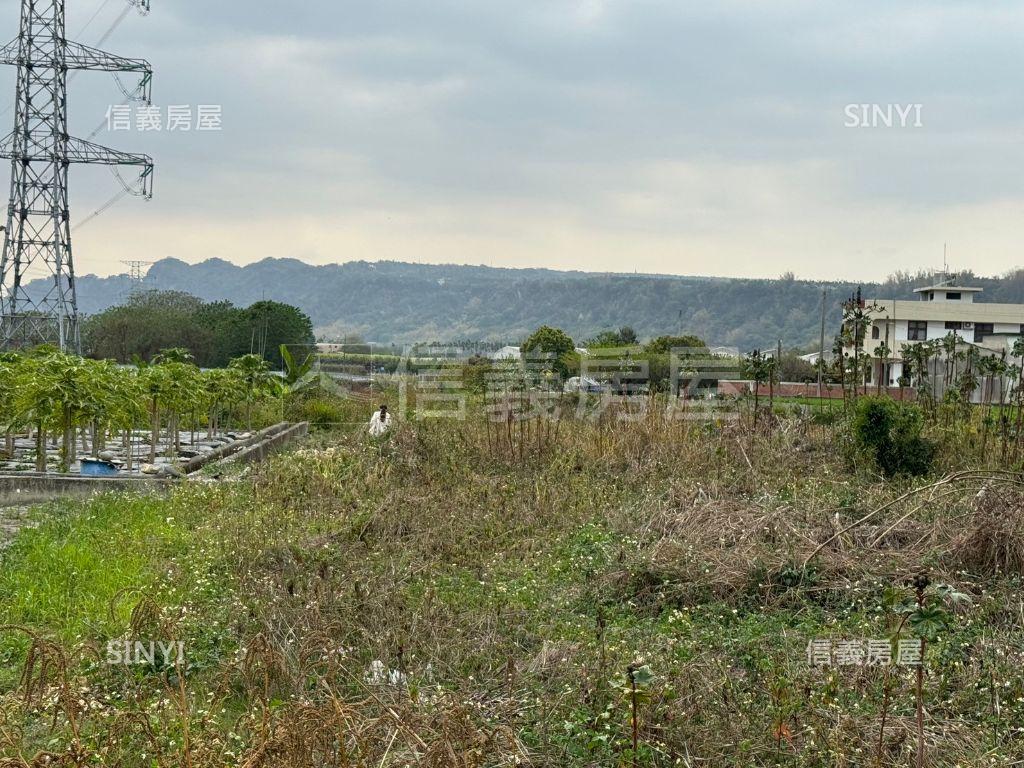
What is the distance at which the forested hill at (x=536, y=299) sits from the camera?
7788 centimetres

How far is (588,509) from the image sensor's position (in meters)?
8.82

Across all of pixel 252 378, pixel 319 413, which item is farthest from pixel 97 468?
pixel 319 413

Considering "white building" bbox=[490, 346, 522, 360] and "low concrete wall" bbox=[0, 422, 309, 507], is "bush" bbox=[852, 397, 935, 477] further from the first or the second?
"white building" bbox=[490, 346, 522, 360]

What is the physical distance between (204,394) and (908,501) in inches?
421

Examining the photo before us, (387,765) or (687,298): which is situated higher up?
(687,298)

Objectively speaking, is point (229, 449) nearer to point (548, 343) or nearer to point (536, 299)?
point (548, 343)

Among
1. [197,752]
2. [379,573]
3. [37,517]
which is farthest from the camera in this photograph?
[37,517]

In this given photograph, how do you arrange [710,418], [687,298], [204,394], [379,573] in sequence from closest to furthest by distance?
[379,573] < [710,418] < [204,394] < [687,298]

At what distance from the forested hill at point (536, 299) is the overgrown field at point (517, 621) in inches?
2327

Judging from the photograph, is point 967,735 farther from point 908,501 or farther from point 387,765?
point 908,501

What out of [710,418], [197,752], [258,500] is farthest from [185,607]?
[710,418]

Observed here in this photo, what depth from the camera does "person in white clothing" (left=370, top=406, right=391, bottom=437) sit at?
13137 mm

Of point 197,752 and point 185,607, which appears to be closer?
point 197,752

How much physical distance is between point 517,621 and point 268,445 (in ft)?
32.7
